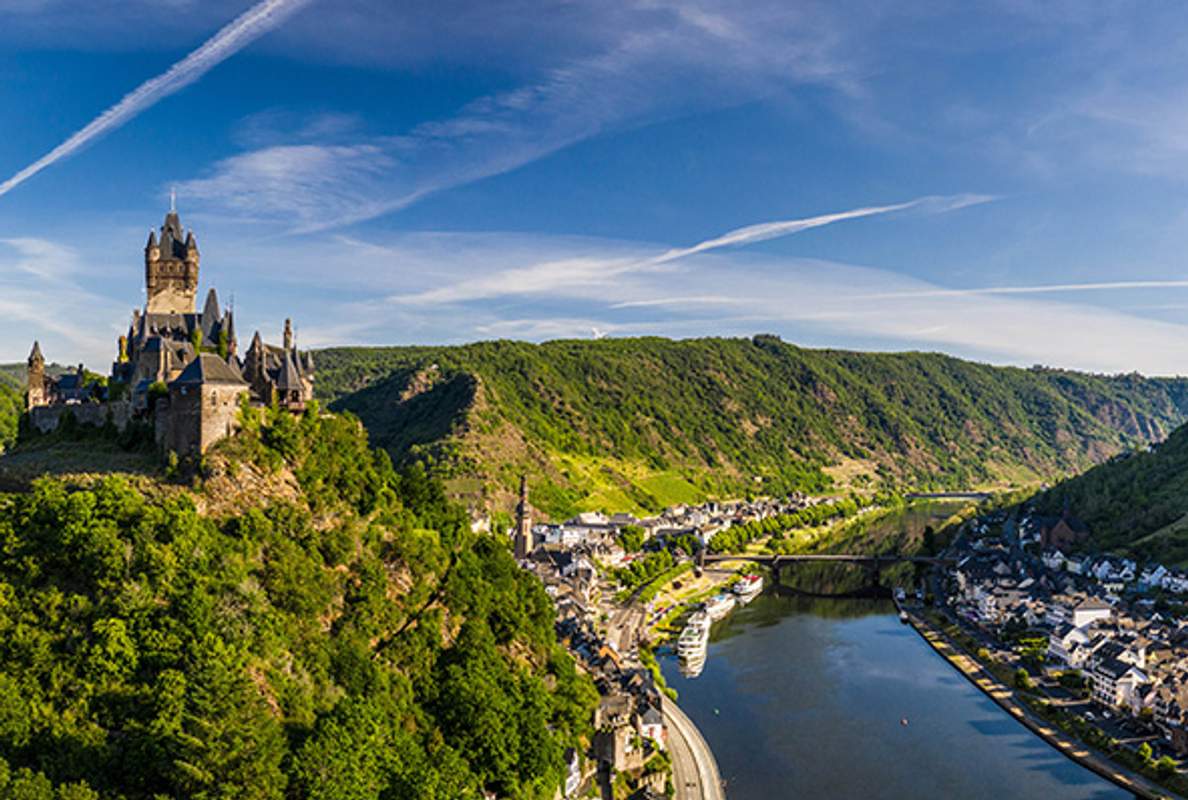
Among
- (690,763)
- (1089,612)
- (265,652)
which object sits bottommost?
Result: (690,763)

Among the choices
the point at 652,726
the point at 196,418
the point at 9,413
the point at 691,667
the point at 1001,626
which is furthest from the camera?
the point at 9,413

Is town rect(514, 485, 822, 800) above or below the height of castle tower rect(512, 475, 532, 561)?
below

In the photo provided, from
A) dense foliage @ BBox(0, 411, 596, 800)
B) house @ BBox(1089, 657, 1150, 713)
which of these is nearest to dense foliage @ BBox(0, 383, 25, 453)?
dense foliage @ BBox(0, 411, 596, 800)

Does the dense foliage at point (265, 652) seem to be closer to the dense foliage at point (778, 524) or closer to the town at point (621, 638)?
the town at point (621, 638)

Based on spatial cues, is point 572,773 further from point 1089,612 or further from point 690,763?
point 1089,612

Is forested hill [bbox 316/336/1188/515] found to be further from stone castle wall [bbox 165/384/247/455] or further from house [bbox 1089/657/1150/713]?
stone castle wall [bbox 165/384/247/455]

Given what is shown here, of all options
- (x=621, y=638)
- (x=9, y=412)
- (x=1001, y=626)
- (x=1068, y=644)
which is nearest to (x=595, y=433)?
(x=9, y=412)

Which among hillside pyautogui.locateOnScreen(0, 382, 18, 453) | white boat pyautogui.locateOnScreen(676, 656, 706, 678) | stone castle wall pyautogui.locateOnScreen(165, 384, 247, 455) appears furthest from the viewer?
hillside pyautogui.locateOnScreen(0, 382, 18, 453)
